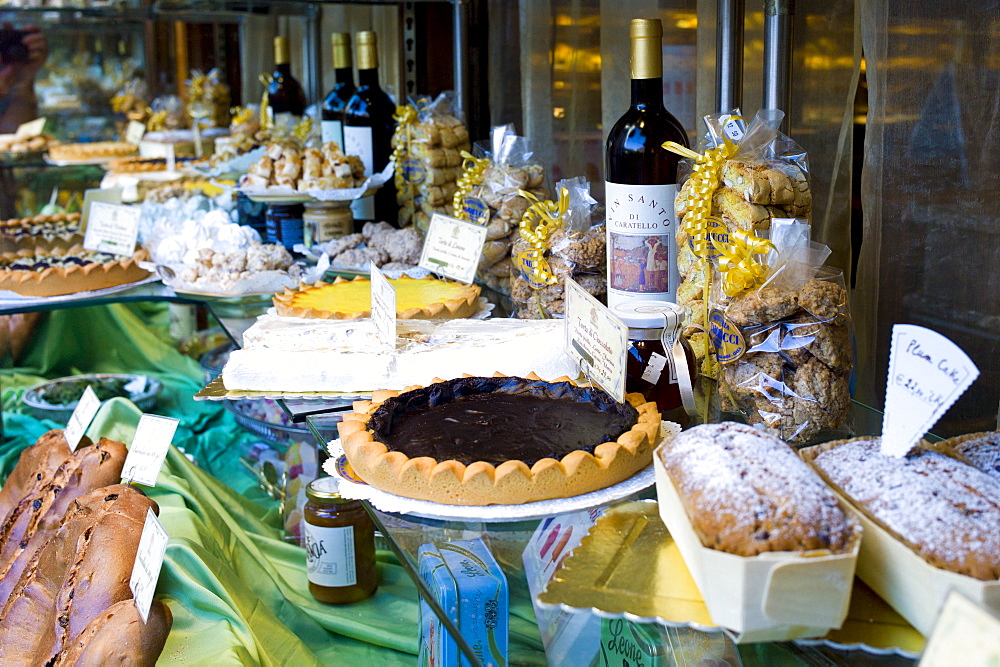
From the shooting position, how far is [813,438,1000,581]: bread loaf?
2.20ft

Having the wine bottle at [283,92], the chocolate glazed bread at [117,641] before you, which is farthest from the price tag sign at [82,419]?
the wine bottle at [283,92]

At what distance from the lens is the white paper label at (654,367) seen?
3.83ft

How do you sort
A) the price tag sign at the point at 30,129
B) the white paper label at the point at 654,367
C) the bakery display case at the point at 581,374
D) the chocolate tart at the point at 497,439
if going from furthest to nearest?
1. the price tag sign at the point at 30,129
2. the white paper label at the point at 654,367
3. the chocolate tart at the point at 497,439
4. the bakery display case at the point at 581,374

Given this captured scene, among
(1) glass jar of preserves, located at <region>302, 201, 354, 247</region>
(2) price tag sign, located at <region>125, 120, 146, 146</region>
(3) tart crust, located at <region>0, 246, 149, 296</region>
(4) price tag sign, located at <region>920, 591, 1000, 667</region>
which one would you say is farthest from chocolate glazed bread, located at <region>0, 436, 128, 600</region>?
(2) price tag sign, located at <region>125, 120, 146, 146</region>

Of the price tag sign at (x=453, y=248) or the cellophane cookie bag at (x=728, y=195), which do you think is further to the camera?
the price tag sign at (x=453, y=248)

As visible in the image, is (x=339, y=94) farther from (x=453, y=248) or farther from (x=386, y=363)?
(x=386, y=363)

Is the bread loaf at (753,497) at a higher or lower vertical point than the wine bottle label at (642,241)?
lower

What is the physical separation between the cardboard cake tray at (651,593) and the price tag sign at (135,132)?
3966 mm

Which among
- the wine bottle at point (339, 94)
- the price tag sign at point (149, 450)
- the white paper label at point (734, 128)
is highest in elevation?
the wine bottle at point (339, 94)

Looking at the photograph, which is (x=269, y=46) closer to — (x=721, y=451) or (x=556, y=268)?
(x=556, y=268)

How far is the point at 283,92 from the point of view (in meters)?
3.30

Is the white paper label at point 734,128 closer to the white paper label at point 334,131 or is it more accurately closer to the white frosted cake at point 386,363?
the white frosted cake at point 386,363

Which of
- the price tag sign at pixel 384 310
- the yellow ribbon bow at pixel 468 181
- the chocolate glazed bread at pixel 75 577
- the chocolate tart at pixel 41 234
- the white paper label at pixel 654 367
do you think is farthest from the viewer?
the chocolate tart at pixel 41 234

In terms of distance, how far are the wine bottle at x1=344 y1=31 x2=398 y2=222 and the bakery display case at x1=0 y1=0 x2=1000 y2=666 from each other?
0.01 metres
